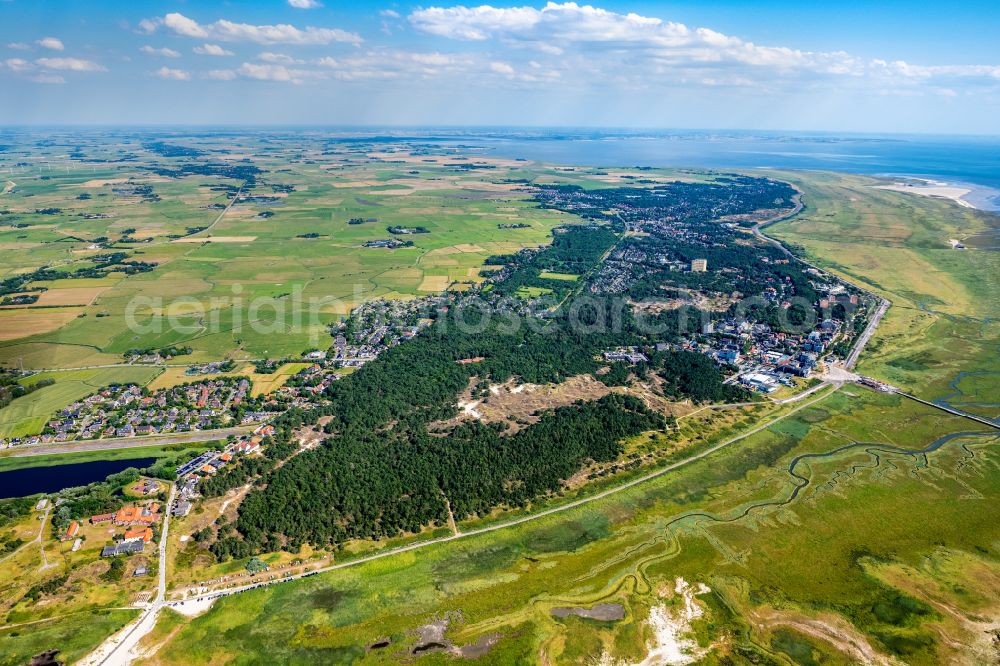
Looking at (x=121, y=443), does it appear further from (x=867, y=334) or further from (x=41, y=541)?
(x=867, y=334)

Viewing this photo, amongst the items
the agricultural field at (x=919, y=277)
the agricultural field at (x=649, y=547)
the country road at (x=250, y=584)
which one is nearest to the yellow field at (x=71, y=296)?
the agricultural field at (x=649, y=547)

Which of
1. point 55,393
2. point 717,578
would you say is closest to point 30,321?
point 55,393

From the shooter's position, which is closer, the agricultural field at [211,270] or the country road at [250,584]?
the country road at [250,584]

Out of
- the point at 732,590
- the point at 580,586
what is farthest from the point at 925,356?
the point at 580,586

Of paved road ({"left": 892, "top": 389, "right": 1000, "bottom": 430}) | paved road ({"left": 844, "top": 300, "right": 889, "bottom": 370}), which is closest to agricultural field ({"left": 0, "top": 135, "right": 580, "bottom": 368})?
paved road ({"left": 844, "top": 300, "right": 889, "bottom": 370})

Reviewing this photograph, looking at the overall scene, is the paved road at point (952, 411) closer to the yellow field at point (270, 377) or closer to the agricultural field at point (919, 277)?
the agricultural field at point (919, 277)

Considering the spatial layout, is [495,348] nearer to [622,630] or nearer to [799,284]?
[622,630]
